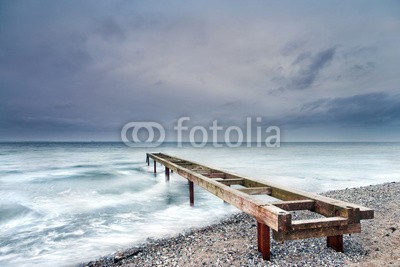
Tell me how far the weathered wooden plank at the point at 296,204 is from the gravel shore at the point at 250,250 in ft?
2.12

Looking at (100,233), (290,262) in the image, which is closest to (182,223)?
(100,233)

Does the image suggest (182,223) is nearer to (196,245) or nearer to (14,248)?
(196,245)

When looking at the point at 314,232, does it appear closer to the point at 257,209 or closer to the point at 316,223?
the point at 316,223

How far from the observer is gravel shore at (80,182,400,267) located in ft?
12.5

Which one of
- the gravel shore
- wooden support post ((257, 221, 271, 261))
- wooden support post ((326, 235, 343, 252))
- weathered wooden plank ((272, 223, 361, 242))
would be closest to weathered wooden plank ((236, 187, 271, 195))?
the gravel shore

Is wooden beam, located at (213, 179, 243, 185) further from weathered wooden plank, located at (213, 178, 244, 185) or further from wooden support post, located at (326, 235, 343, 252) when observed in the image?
wooden support post, located at (326, 235, 343, 252)

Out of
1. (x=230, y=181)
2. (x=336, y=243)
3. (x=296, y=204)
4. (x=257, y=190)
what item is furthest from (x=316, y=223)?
(x=230, y=181)

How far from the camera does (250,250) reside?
4289mm

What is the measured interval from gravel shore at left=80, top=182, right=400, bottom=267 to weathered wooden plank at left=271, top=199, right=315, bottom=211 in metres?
0.65

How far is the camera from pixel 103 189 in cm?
1316

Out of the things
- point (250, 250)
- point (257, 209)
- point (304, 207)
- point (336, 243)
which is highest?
point (257, 209)

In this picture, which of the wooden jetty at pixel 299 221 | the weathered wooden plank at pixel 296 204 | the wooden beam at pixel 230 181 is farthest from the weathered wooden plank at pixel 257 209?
the wooden beam at pixel 230 181

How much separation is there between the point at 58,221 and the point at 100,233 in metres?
2.03

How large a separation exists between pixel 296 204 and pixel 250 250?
107cm
